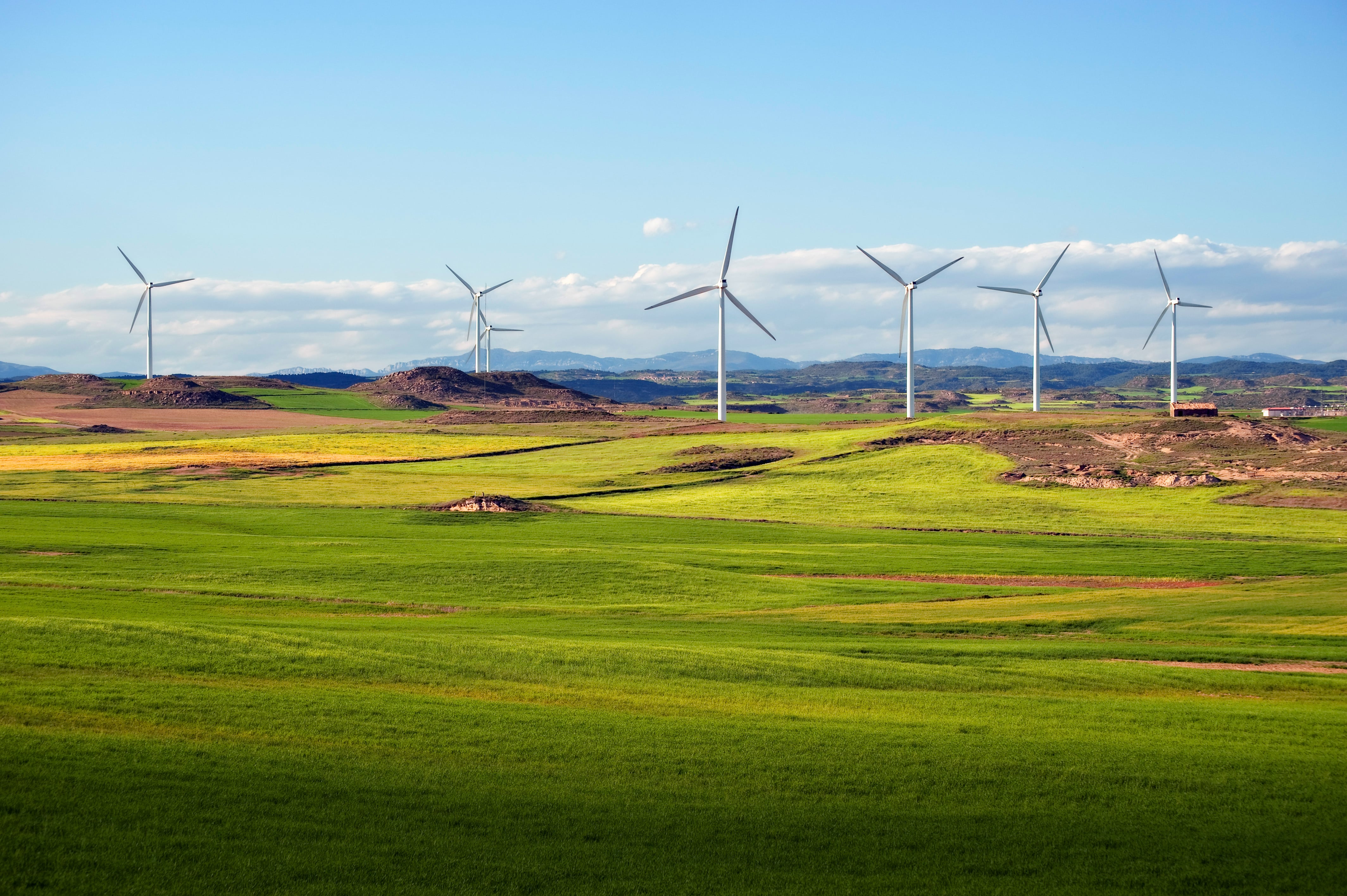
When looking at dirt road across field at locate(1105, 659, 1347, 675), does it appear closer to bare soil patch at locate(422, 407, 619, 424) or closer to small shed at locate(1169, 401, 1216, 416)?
small shed at locate(1169, 401, 1216, 416)

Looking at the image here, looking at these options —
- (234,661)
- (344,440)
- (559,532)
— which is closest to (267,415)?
(344,440)

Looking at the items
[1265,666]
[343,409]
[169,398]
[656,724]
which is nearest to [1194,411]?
[1265,666]

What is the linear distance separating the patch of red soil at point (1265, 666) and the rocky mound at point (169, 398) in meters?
175

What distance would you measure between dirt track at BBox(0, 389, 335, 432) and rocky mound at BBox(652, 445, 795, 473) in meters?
70.8

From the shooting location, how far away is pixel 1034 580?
138 feet

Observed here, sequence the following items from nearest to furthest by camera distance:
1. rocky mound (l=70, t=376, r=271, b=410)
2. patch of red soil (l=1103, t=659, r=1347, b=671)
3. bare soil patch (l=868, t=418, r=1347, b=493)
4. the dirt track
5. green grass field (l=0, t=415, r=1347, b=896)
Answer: green grass field (l=0, t=415, r=1347, b=896) → patch of red soil (l=1103, t=659, r=1347, b=671) → bare soil patch (l=868, t=418, r=1347, b=493) → the dirt track → rocky mound (l=70, t=376, r=271, b=410)

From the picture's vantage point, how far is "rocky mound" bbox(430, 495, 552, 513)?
6316cm

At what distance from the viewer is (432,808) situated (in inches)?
561

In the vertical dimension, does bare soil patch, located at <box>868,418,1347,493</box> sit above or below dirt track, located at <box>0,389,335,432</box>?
below

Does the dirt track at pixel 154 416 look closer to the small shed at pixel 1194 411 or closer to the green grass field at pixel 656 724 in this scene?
the green grass field at pixel 656 724

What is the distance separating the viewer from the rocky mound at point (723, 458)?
90.2 m

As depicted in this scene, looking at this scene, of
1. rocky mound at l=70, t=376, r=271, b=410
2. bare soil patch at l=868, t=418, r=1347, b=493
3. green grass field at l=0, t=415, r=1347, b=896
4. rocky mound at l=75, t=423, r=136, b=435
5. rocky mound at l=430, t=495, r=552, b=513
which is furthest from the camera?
rocky mound at l=70, t=376, r=271, b=410

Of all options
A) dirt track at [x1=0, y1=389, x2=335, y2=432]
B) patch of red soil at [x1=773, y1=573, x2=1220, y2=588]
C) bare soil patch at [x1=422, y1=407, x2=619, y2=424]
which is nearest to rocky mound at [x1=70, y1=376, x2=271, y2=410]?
dirt track at [x1=0, y1=389, x2=335, y2=432]

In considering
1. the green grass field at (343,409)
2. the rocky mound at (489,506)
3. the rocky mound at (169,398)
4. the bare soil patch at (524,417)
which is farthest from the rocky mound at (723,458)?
the rocky mound at (169,398)
